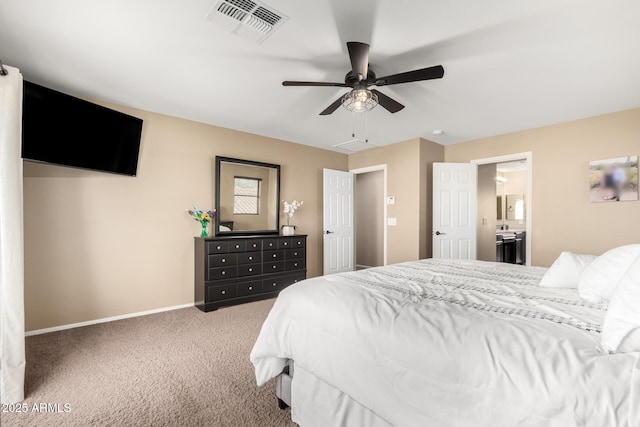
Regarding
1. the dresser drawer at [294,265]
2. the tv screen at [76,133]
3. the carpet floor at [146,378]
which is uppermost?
the tv screen at [76,133]

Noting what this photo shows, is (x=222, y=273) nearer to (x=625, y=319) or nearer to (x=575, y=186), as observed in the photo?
(x=625, y=319)

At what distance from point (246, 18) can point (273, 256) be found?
3.01 metres

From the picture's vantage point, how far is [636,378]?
0.82 metres

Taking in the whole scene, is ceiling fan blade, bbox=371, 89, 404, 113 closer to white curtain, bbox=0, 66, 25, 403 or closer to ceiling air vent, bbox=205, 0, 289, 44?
ceiling air vent, bbox=205, 0, 289, 44

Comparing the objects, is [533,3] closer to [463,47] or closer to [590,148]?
[463,47]

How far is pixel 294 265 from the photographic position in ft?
14.7

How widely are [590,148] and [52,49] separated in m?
5.77

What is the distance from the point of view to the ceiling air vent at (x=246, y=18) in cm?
183

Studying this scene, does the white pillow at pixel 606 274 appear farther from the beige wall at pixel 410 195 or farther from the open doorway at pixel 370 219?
the open doorway at pixel 370 219

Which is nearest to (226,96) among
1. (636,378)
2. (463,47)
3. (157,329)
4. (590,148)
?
(463,47)

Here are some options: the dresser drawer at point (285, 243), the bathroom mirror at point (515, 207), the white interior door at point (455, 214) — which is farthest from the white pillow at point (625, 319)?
the bathroom mirror at point (515, 207)

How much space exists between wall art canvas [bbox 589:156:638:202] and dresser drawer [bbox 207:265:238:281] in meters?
4.70

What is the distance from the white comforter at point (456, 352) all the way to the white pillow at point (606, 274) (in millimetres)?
79

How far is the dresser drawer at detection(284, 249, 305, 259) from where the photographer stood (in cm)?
441
